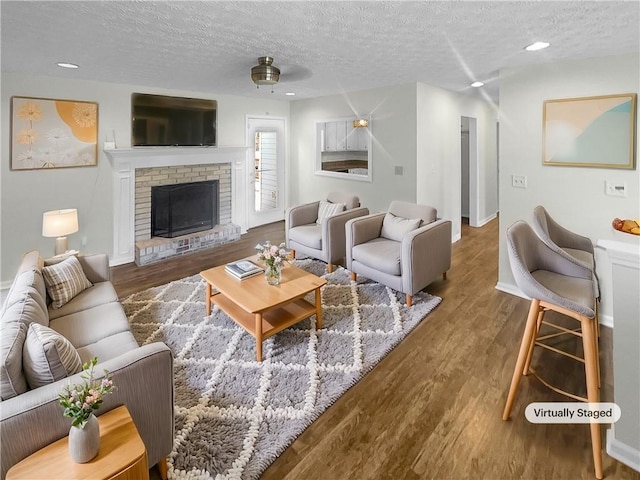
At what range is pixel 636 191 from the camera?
2910 mm

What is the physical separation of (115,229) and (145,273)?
33.9 inches

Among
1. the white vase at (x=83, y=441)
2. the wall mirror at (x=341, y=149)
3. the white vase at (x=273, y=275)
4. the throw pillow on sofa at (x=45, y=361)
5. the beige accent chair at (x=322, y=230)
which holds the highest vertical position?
the wall mirror at (x=341, y=149)

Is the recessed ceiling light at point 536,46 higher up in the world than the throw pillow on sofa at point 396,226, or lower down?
higher up

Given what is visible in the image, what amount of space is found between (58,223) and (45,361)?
296 centimetres

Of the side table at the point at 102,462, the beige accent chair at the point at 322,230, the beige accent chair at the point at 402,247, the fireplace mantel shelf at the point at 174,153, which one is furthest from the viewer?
the fireplace mantel shelf at the point at 174,153

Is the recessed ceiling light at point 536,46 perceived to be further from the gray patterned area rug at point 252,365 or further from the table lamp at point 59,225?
the table lamp at point 59,225

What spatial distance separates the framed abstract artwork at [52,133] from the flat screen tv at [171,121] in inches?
20.6

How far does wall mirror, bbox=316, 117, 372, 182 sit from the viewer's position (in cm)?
574

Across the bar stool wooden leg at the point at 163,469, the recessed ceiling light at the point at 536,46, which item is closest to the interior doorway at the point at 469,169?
the recessed ceiling light at the point at 536,46

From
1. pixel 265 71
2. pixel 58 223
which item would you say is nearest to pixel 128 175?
pixel 58 223

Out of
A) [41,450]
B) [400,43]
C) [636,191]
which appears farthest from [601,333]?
[41,450]

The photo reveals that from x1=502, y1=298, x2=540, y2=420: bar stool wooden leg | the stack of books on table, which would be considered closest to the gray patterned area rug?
the stack of books on table

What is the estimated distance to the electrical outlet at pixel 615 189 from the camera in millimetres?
2969

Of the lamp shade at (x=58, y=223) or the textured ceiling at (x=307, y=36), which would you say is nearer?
the textured ceiling at (x=307, y=36)
